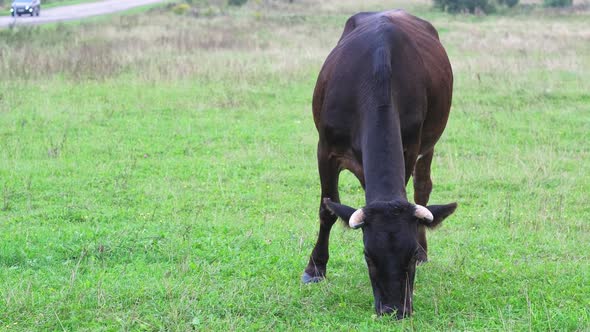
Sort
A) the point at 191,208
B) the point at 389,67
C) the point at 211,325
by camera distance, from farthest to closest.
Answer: the point at 191,208
the point at 389,67
the point at 211,325

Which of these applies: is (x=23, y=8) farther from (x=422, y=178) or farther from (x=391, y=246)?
(x=391, y=246)

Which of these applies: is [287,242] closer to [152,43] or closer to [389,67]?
[389,67]

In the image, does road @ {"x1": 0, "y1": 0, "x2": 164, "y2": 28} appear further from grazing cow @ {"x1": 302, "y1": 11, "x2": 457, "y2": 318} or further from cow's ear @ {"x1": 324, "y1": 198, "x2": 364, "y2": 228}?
cow's ear @ {"x1": 324, "y1": 198, "x2": 364, "y2": 228}

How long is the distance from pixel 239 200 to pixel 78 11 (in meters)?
35.5

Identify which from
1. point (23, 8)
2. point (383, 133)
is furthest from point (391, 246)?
point (23, 8)

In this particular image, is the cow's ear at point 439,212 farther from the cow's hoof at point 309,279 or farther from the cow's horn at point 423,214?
the cow's hoof at point 309,279

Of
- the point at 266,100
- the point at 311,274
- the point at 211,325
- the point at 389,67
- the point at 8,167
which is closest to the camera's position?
the point at 211,325

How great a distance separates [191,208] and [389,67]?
3.22 meters

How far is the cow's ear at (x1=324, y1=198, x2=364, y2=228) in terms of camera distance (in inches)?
194

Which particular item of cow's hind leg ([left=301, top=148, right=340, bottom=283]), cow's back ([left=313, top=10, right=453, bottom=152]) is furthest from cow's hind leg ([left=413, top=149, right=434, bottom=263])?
cow's hind leg ([left=301, top=148, right=340, bottom=283])

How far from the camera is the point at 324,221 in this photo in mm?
6352

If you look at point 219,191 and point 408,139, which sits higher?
point 408,139

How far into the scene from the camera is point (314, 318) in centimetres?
531

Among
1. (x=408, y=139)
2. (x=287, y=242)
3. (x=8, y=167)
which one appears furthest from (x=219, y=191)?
(x=408, y=139)
